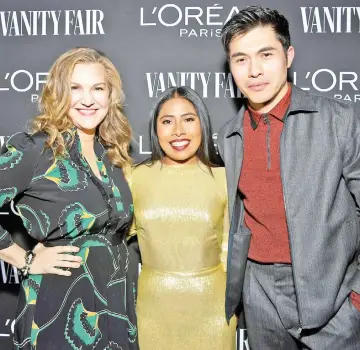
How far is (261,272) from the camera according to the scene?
1875mm

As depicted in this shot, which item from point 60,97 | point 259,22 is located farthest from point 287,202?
point 60,97

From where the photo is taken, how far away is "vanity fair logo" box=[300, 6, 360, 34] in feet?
7.97

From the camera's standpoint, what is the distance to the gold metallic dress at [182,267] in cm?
204

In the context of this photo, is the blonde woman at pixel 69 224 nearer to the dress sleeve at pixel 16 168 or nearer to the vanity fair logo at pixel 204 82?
the dress sleeve at pixel 16 168

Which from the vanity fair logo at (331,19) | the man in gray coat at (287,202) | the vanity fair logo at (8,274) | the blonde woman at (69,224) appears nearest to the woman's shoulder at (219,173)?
the man in gray coat at (287,202)

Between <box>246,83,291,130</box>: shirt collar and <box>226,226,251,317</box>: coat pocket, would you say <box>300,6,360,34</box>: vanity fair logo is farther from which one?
<box>226,226,251,317</box>: coat pocket

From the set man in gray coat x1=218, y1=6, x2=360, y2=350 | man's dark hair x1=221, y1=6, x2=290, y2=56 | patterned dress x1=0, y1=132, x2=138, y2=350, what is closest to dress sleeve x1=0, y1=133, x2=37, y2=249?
patterned dress x1=0, y1=132, x2=138, y2=350

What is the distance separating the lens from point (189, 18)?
249 cm

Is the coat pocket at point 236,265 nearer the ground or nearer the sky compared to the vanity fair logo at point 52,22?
nearer the ground

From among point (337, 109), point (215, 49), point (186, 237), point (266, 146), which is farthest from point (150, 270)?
point (215, 49)

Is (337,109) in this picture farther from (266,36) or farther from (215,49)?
(215,49)

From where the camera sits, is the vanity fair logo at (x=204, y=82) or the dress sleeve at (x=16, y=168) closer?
the dress sleeve at (x=16, y=168)

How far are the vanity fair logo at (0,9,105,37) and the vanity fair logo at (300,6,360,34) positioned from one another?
3.53 ft

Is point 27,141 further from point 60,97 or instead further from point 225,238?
point 225,238
